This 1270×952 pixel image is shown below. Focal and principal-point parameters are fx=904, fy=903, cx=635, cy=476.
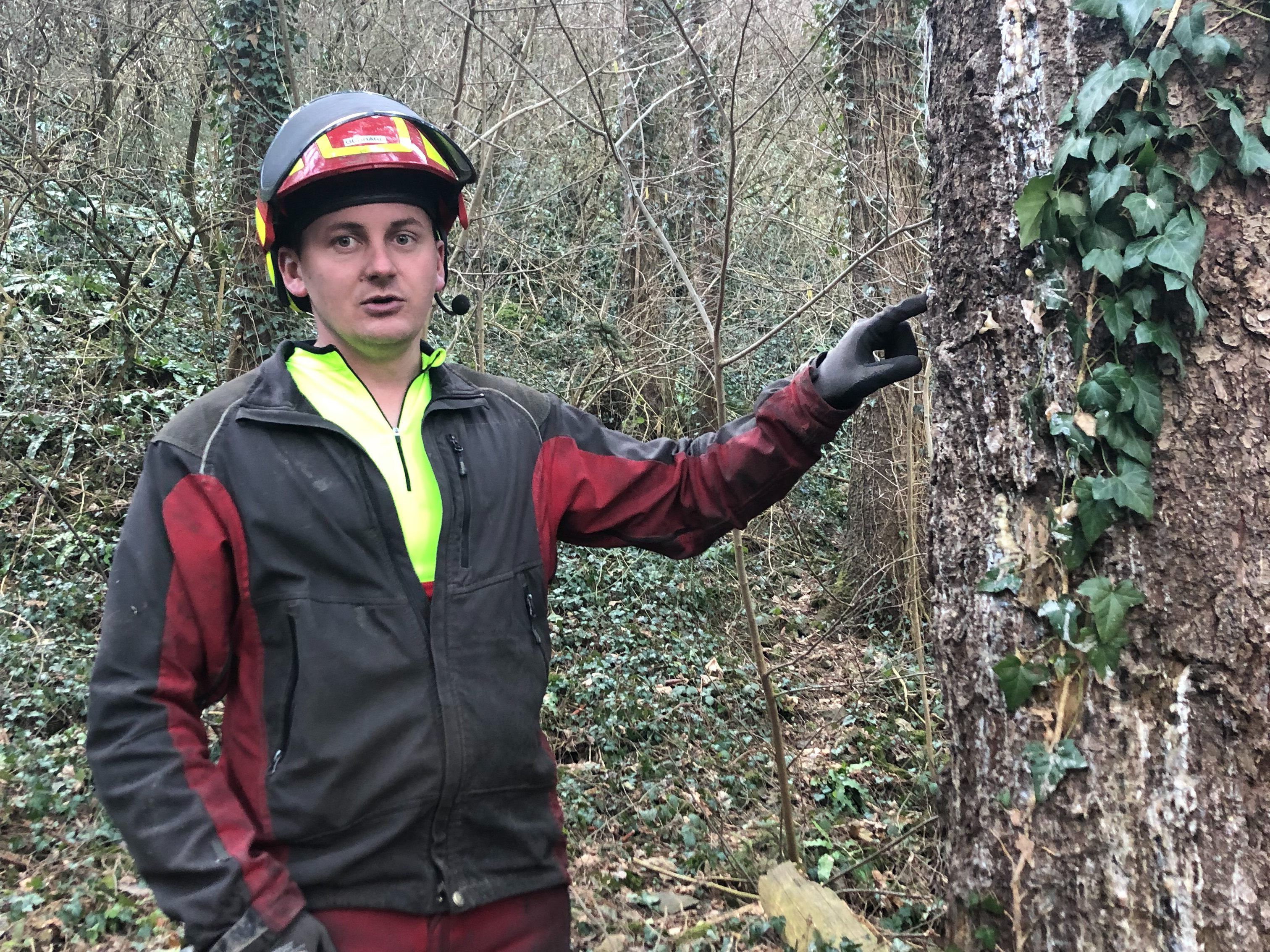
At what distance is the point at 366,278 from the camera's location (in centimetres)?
202

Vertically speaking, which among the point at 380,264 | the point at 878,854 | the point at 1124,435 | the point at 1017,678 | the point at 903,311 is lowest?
the point at 878,854

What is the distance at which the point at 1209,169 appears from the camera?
1.61 m

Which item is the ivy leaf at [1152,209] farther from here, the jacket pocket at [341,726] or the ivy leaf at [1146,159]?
the jacket pocket at [341,726]

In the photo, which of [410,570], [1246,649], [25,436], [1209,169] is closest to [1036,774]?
[1246,649]

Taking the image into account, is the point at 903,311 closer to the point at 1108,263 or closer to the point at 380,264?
the point at 1108,263

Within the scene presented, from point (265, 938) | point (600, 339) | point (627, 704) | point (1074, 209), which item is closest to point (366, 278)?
point (265, 938)

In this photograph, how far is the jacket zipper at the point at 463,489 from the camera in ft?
6.30

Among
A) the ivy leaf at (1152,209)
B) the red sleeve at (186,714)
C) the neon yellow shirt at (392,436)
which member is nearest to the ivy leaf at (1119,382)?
the ivy leaf at (1152,209)

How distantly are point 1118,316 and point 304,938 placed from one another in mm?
1873

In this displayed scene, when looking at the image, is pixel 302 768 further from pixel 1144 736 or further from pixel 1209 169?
pixel 1209 169

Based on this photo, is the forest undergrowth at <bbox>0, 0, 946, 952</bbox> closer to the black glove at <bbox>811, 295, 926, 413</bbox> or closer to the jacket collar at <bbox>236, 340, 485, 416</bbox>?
the black glove at <bbox>811, 295, 926, 413</bbox>

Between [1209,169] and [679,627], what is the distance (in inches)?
221

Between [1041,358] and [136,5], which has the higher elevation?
[136,5]

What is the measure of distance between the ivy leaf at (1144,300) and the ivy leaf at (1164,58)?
14.9 inches
